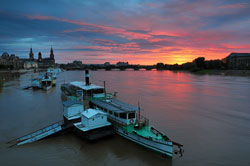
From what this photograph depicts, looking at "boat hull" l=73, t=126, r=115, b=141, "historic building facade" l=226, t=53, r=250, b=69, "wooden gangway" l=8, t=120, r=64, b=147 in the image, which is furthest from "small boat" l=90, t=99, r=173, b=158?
"historic building facade" l=226, t=53, r=250, b=69

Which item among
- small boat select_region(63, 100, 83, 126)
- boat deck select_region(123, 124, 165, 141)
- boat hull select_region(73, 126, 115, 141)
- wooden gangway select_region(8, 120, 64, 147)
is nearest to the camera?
boat deck select_region(123, 124, 165, 141)

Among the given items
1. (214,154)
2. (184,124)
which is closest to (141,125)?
(214,154)

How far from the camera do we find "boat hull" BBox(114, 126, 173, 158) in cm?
1362

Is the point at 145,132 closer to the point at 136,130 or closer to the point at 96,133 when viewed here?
the point at 136,130

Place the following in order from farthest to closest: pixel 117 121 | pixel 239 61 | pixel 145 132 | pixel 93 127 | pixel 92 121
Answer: pixel 239 61 → pixel 117 121 → pixel 93 127 → pixel 92 121 → pixel 145 132

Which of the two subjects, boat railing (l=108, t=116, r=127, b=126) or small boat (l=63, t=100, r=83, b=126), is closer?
boat railing (l=108, t=116, r=127, b=126)

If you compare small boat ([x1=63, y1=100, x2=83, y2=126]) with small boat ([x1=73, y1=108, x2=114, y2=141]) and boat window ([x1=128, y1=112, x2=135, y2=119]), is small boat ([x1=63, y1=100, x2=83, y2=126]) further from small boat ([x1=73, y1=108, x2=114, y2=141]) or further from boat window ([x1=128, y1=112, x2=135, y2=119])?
boat window ([x1=128, y1=112, x2=135, y2=119])

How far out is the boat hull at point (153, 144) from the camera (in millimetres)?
13623

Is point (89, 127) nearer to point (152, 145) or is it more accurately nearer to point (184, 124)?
point (152, 145)

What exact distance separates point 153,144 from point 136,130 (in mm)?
2572

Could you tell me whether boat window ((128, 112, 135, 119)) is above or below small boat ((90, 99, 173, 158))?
above

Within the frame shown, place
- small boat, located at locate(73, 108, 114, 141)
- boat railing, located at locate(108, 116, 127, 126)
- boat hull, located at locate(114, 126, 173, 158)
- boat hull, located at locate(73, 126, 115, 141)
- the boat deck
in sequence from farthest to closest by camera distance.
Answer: boat railing, located at locate(108, 116, 127, 126) < small boat, located at locate(73, 108, 114, 141) < boat hull, located at locate(73, 126, 115, 141) < the boat deck < boat hull, located at locate(114, 126, 173, 158)

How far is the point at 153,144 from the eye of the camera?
14.6 metres

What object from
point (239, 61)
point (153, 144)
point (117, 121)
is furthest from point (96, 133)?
point (239, 61)
